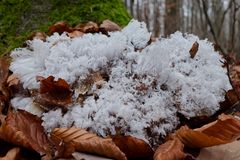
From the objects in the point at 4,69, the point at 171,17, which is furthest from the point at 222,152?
the point at 171,17

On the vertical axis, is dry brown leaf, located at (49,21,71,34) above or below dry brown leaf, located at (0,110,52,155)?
above

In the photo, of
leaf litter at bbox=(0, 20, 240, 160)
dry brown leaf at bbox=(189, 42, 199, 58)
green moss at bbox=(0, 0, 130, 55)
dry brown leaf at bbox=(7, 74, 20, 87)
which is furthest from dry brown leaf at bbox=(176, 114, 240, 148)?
green moss at bbox=(0, 0, 130, 55)

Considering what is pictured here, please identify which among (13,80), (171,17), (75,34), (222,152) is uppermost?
(75,34)

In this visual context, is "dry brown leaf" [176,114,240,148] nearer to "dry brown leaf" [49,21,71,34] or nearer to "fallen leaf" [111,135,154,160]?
"fallen leaf" [111,135,154,160]

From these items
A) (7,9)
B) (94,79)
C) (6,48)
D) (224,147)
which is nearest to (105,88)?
(94,79)

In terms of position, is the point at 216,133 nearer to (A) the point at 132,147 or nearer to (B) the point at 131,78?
(A) the point at 132,147

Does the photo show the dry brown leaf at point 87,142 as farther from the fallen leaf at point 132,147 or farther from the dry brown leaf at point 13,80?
the dry brown leaf at point 13,80
